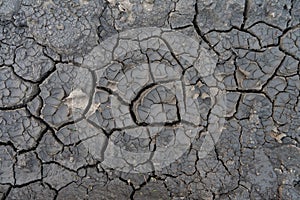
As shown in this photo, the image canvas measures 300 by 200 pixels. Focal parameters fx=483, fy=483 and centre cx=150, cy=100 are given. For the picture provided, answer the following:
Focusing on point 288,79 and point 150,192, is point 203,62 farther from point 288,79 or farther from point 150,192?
point 150,192

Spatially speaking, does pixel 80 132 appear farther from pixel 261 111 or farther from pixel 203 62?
pixel 261 111

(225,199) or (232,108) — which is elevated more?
(232,108)

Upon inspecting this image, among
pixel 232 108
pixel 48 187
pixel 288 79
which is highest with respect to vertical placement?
pixel 288 79

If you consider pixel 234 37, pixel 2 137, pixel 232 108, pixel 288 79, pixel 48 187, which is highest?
pixel 234 37

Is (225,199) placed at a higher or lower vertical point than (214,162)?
lower

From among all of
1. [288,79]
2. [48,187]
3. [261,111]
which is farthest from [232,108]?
[48,187]

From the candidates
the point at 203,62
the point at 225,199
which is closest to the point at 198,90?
the point at 203,62
